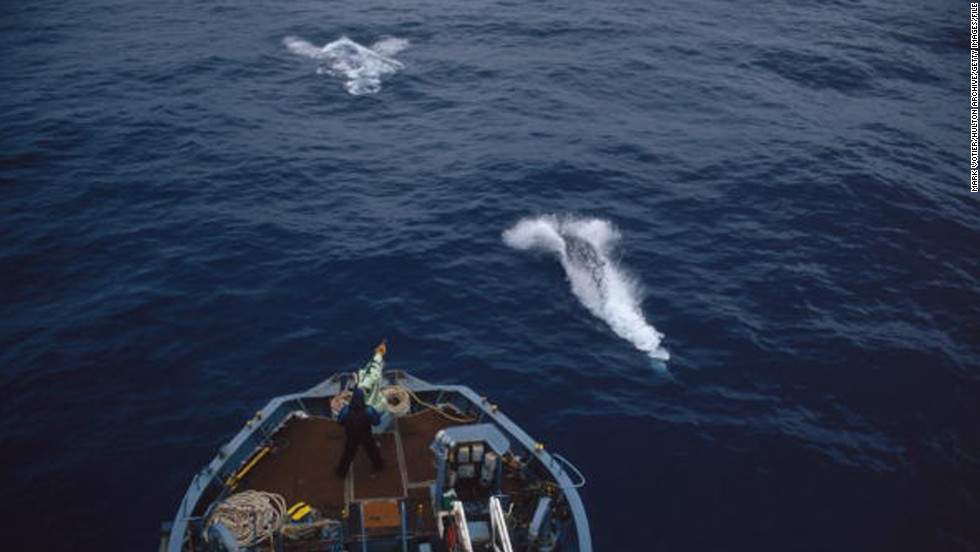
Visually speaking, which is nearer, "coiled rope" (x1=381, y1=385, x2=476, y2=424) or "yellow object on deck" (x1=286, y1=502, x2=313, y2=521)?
"yellow object on deck" (x1=286, y1=502, x2=313, y2=521)

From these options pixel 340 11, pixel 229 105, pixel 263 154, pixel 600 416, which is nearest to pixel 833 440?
pixel 600 416

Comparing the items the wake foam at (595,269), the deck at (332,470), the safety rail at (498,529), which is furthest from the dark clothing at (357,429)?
the wake foam at (595,269)

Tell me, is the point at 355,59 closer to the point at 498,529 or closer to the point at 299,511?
the point at 299,511

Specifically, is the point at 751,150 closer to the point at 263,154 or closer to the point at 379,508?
the point at 263,154

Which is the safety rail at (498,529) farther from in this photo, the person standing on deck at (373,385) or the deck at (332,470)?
the person standing on deck at (373,385)

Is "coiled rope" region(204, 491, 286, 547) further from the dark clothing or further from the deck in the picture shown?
the dark clothing

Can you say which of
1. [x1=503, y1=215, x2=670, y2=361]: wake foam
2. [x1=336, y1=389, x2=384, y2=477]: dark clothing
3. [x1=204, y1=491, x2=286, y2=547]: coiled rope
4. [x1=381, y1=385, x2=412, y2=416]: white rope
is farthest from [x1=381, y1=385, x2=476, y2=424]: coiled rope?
[x1=503, y1=215, x2=670, y2=361]: wake foam
